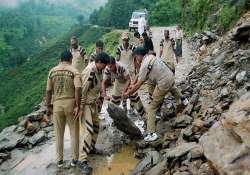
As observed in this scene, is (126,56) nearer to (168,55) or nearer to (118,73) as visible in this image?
(168,55)

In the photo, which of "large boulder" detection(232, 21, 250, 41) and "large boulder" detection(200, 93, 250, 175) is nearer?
"large boulder" detection(200, 93, 250, 175)

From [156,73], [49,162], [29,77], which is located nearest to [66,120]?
[49,162]

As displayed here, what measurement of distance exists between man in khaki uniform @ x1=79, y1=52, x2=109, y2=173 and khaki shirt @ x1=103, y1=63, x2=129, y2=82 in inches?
42.7

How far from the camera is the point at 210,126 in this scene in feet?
27.8

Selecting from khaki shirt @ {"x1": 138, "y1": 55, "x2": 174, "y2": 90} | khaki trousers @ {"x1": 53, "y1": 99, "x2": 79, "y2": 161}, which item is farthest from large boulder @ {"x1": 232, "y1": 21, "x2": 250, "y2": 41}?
khaki trousers @ {"x1": 53, "y1": 99, "x2": 79, "y2": 161}

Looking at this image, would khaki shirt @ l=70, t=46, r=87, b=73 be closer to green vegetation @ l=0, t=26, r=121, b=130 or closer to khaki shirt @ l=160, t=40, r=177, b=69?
khaki shirt @ l=160, t=40, r=177, b=69

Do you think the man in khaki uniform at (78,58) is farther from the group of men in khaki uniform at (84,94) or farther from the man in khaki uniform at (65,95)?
the man in khaki uniform at (65,95)

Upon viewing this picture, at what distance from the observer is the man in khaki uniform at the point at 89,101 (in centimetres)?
904

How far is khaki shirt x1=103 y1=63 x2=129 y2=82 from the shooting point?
10.4 m

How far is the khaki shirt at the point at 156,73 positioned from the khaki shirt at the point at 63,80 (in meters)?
1.35

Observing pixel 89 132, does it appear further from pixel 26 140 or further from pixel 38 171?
pixel 26 140

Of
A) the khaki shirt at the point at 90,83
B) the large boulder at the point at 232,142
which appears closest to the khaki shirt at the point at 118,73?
the khaki shirt at the point at 90,83

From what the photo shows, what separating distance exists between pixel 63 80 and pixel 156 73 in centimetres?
194

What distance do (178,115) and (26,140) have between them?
158 inches
